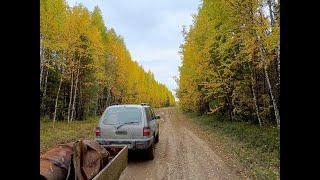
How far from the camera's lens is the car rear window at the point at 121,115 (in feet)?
42.4

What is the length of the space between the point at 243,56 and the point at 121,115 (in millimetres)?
10743

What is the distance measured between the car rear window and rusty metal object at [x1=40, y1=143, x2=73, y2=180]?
556 centimetres

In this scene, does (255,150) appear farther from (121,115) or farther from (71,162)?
(71,162)

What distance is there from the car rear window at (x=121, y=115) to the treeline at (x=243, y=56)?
557 cm

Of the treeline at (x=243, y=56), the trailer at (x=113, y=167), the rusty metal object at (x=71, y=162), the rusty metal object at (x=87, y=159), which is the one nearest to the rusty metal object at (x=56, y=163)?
the rusty metal object at (x=71, y=162)

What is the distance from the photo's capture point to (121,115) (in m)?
13.1

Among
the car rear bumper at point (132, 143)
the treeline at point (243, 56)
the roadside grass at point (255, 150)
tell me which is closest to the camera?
the roadside grass at point (255, 150)

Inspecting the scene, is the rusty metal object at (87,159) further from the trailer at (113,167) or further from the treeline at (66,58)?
the treeline at (66,58)
